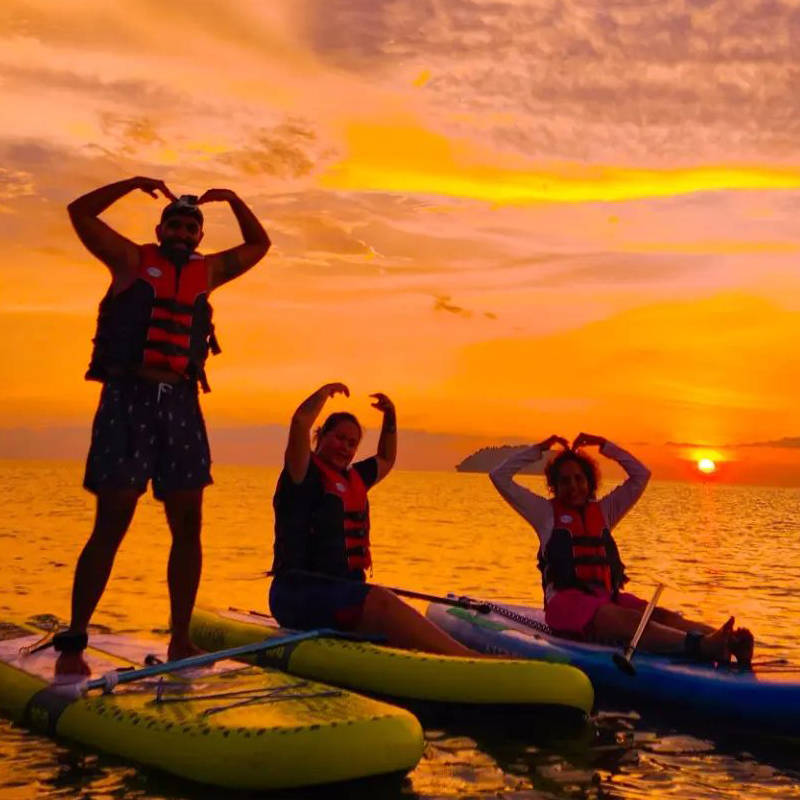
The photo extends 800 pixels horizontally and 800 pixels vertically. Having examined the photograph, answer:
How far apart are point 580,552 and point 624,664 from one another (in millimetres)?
1131

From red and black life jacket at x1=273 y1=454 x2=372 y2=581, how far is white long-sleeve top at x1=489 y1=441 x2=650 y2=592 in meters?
1.40

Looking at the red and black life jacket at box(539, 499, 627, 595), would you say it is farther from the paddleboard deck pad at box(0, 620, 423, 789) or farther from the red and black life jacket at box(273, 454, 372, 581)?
the paddleboard deck pad at box(0, 620, 423, 789)

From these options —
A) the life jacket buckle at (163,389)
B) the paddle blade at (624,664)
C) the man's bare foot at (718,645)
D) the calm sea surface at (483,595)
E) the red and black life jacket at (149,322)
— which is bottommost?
the calm sea surface at (483,595)

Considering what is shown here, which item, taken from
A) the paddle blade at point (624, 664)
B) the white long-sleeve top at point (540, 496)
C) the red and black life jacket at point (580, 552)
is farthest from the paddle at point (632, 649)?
the white long-sleeve top at point (540, 496)

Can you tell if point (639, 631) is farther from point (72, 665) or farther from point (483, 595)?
point (483, 595)

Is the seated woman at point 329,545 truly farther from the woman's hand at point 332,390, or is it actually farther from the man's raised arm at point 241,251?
the man's raised arm at point 241,251

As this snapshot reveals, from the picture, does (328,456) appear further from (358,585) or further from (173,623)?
(173,623)

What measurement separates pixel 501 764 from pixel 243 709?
158 cm

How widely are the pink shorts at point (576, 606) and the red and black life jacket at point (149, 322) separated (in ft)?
11.7

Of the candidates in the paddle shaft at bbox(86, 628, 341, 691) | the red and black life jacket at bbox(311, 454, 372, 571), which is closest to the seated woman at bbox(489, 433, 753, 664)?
the red and black life jacket at bbox(311, 454, 372, 571)

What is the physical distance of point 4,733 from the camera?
6.45 metres

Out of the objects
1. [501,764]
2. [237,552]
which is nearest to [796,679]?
[501,764]

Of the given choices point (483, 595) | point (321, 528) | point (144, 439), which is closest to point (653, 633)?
point (321, 528)

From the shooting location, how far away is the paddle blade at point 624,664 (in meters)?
7.64
